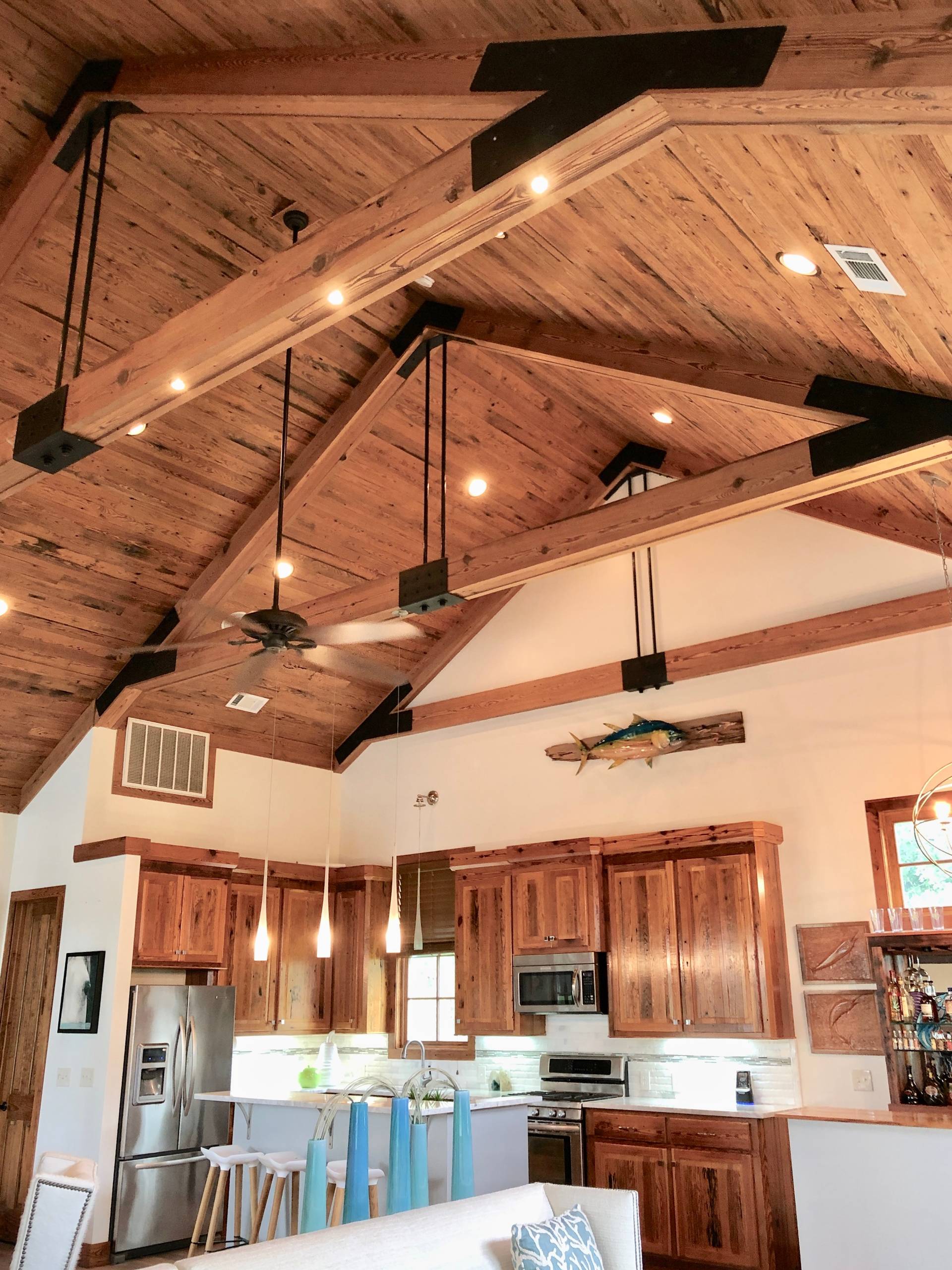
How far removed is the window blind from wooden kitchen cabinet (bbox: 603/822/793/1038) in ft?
5.31

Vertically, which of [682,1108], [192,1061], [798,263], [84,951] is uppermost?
[798,263]

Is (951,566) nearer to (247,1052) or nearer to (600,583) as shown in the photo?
(600,583)

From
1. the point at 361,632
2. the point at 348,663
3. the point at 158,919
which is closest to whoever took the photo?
the point at 361,632

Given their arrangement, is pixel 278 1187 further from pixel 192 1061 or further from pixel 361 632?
pixel 361 632

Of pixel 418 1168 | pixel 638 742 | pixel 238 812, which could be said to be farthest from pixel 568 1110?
pixel 238 812

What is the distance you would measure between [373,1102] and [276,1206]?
0.79 meters

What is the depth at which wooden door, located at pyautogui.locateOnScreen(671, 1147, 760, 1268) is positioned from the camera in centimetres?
557

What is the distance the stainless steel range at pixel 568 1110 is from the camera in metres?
6.22

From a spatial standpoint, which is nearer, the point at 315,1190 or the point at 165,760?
the point at 315,1190

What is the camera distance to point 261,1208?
216 inches

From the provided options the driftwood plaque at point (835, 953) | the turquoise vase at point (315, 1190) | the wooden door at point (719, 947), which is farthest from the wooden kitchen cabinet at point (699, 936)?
the turquoise vase at point (315, 1190)

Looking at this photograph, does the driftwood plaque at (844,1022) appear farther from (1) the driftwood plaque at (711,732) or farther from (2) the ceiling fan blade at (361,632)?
(2) the ceiling fan blade at (361,632)

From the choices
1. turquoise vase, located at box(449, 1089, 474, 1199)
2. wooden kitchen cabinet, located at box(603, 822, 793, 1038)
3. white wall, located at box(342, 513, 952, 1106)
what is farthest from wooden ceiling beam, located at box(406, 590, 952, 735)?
turquoise vase, located at box(449, 1089, 474, 1199)

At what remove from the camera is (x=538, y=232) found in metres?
4.53
